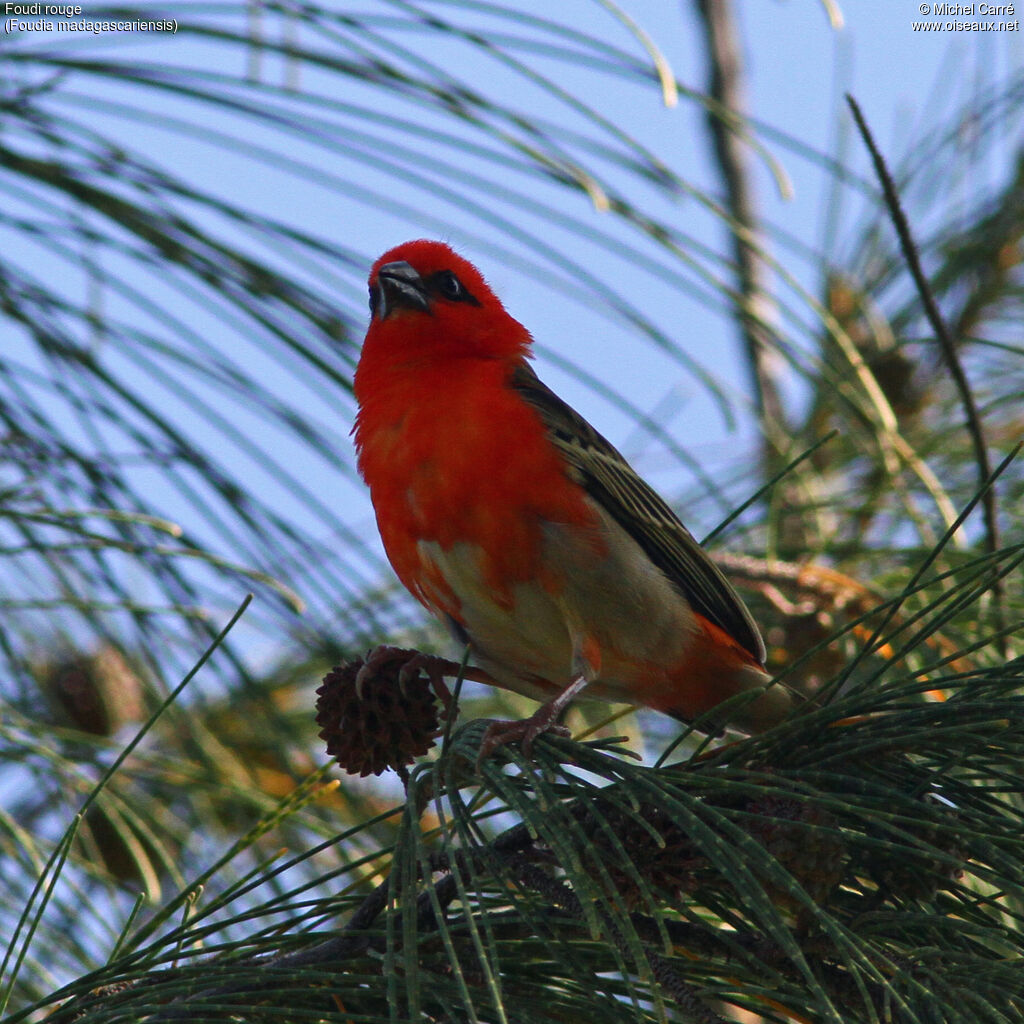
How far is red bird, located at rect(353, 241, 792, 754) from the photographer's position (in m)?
2.75

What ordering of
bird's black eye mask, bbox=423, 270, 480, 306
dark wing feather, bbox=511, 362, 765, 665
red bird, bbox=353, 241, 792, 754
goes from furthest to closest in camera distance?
bird's black eye mask, bbox=423, 270, 480, 306 → dark wing feather, bbox=511, 362, 765, 665 → red bird, bbox=353, 241, 792, 754

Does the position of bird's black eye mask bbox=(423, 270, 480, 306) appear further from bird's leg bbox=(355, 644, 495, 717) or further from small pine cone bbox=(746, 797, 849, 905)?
small pine cone bbox=(746, 797, 849, 905)

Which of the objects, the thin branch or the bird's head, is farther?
the thin branch

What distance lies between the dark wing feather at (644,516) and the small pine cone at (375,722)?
913 mm

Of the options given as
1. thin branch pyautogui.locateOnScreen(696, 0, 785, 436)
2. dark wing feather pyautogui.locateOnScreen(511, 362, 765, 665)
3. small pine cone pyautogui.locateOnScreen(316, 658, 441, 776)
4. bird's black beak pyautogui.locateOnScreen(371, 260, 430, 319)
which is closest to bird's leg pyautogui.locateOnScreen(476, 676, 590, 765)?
small pine cone pyautogui.locateOnScreen(316, 658, 441, 776)

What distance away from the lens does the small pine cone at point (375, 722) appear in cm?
207

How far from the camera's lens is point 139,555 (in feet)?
→ 8.93

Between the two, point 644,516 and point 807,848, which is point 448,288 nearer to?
point 644,516

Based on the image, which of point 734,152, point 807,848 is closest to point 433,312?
point 807,848

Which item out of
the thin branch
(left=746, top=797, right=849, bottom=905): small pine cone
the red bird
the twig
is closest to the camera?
(left=746, top=797, right=849, bottom=905): small pine cone

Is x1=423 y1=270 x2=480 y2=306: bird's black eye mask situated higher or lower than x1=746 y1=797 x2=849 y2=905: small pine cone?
higher

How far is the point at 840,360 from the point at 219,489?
58.6 inches

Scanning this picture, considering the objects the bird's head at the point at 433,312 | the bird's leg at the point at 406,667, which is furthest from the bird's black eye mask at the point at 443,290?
the bird's leg at the point at 406,667

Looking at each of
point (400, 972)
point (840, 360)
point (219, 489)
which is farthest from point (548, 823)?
point (840, 360)
